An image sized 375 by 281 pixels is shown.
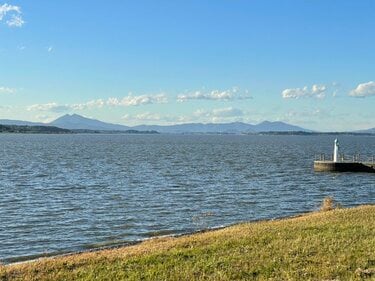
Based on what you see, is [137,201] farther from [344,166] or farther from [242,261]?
[344,166]

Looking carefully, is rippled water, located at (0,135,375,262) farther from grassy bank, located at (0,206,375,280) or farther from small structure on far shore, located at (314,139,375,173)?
grassy bank, located at (0,206,375,280)

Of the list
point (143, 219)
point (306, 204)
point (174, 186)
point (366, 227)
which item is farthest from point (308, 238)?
point (174, 186)

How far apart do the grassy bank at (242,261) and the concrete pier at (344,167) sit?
5154 centimetres

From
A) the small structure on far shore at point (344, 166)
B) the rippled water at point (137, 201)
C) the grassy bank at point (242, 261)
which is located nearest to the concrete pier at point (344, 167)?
the small structure on far shore at point (344, 166)

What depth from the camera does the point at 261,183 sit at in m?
52.4

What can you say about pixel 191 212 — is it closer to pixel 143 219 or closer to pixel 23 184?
pixel 143 219

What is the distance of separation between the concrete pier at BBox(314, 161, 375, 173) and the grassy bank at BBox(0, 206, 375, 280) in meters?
51.5

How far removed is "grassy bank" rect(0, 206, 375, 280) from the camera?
12.1 metres

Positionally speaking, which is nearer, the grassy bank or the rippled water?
the grassy bank

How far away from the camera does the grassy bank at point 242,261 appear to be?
12.1 m

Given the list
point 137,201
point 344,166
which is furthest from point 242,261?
point 344,166

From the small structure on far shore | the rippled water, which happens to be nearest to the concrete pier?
the small structure on far shore

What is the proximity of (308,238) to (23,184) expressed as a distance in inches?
1481

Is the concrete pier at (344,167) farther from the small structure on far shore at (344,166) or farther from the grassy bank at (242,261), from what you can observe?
the grassy bank at (242,261)
